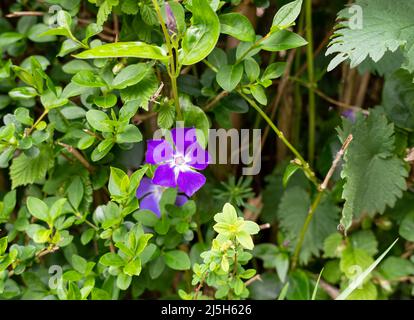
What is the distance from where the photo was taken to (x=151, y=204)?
3.02 ft

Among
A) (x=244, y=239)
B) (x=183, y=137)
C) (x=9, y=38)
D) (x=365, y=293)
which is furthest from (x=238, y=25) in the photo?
(x=365, y=293)

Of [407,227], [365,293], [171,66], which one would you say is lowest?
[365,293]

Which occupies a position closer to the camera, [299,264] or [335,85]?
[299,264]

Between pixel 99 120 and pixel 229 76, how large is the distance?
0.19 meters

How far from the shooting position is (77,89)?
81cm

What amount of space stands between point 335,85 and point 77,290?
0.72 meters

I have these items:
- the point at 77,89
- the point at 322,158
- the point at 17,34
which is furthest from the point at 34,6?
the point at 322,158

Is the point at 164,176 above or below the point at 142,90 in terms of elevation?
below

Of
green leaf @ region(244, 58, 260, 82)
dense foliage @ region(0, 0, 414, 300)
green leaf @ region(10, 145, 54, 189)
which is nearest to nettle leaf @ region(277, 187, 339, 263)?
dense foliage @ region(0, 0, 414, 300)

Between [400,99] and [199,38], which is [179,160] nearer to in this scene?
[199,38]

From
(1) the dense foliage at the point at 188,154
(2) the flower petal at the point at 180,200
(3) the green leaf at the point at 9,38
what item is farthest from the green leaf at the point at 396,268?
(3) the green leaf at the point at 9,38

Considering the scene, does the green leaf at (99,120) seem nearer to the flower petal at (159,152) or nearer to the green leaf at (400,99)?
the flower petal at (159,152)

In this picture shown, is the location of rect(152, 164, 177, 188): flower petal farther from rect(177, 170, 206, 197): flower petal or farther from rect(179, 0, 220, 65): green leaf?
rect(179, 0, 220, 65): green leaf

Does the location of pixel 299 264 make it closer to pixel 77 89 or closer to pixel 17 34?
pixel 77 89
